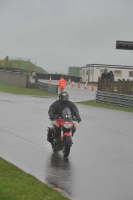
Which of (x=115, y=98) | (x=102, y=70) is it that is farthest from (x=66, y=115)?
(x=102, y=70)

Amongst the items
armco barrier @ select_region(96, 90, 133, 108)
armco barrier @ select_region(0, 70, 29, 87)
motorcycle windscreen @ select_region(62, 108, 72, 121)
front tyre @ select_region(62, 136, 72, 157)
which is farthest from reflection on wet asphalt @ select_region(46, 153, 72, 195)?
armco barrier @ select_region(0, 70, 29, 87)

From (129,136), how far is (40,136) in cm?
325

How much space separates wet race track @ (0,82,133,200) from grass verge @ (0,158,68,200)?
295mm

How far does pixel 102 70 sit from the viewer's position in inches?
3012

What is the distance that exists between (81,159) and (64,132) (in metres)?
0.72

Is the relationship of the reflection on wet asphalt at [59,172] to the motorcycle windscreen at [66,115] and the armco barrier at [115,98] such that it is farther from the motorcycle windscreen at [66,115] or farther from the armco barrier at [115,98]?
the armco barrier at [115,98]

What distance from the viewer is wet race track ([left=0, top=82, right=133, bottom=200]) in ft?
31.7

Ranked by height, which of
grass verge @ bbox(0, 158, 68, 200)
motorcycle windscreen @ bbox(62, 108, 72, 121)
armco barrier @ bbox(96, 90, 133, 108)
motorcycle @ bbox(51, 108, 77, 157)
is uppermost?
motorcycle windscreen @ bbox(62, 108, 72, 121)

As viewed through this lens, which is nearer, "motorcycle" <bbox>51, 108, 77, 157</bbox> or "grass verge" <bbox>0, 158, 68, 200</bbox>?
"grass verge" <bbox>0, 158, 68, 200</bbox>

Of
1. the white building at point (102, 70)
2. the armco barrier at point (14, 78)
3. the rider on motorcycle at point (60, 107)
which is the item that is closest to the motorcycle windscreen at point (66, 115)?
the rider on motorcycle at point (60, 107)

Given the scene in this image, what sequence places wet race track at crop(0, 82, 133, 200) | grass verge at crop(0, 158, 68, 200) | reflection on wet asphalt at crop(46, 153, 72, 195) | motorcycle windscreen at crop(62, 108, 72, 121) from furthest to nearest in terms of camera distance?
1. motorcycle windscreen at crop(62, 108, 72, 121)
2. reflection on wet asphalt at crop(46, 153, 72, 195)
3. wet race track at crop(0, 82, 133, 200)
4. grass verge at crop(0, 158, 68, 200)

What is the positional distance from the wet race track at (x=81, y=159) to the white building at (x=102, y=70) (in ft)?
176

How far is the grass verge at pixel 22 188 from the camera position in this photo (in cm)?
820

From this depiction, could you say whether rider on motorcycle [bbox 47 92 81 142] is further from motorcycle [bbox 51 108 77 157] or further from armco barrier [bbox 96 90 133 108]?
armco barrier [bbox 96 90 133 108]
